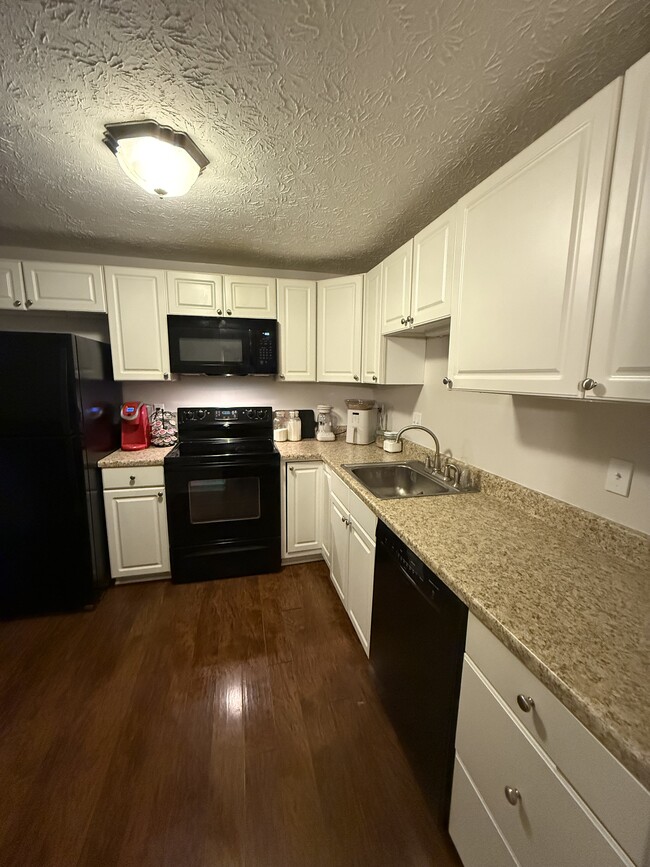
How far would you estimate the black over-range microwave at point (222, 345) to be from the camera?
2336 mm

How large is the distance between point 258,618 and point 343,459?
1.09 m

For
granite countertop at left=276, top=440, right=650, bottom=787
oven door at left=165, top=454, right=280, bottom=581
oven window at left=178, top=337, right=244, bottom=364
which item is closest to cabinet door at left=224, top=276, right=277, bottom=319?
oven window at left=178, top=337, right=244, bottom=364

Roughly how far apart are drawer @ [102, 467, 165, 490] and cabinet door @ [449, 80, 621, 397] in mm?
1953

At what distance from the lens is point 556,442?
1285 mm

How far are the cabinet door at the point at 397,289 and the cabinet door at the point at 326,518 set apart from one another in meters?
1.06

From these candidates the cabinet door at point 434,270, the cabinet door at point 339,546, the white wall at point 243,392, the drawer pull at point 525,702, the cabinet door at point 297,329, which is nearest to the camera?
the drawer pull at point 525,702

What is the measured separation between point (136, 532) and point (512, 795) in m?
2.25

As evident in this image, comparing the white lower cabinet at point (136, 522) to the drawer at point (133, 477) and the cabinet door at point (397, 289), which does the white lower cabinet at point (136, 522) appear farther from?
the cabinet door at point (397, 289)

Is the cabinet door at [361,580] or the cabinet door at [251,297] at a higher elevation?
the cabinet door at [251,297]

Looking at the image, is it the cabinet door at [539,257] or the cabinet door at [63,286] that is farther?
the cabinet door at [63,286]

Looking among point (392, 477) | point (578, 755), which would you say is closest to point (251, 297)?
point (392, 477)

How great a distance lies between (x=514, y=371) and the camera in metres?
1.07

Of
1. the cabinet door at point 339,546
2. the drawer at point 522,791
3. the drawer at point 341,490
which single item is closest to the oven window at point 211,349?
the drawer at point 341,490

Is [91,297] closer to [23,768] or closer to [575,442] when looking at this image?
[23,768]
